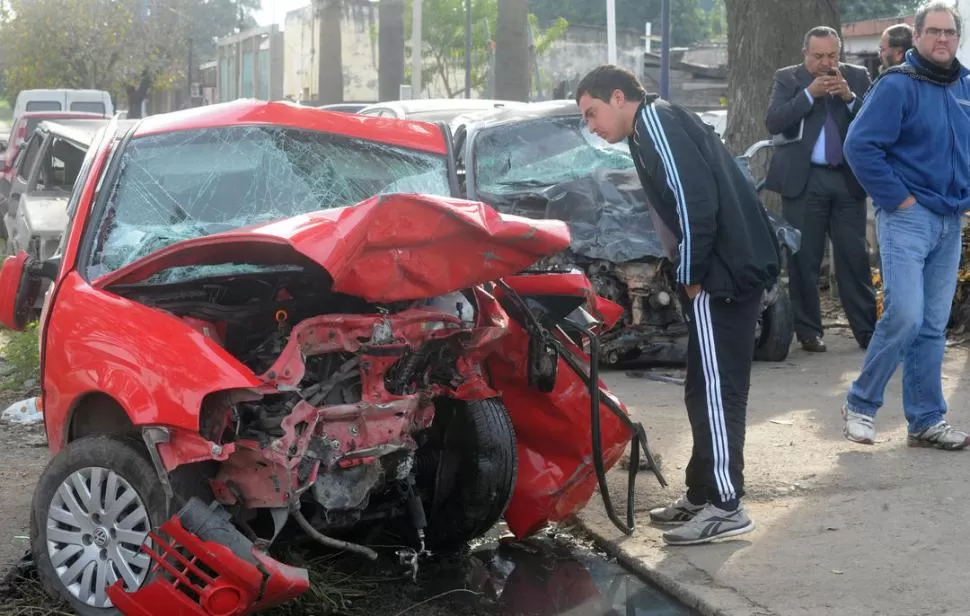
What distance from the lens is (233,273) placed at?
4.80m

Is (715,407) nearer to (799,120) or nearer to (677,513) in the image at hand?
(677,513)

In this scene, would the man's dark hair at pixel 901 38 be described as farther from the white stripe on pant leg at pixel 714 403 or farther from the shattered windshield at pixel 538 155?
the white stripe on pant leg at pixel 714 403

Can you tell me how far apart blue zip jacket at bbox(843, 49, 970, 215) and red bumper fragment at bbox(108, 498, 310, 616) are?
353cm

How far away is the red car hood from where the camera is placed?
4.33 metres

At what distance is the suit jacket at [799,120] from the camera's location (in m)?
8.84

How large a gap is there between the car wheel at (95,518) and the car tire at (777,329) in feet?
18.2

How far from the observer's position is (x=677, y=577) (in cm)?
491

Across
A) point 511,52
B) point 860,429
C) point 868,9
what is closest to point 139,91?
point 511,52

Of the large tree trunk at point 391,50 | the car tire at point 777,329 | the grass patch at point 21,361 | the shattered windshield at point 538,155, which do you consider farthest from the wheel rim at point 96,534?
the large tree trunk at point 391,50

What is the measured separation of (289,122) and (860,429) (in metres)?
3.27

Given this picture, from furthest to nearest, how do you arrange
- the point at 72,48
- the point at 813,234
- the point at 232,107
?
the point at 72,48 → the point at 813,234 → the point at 232,107

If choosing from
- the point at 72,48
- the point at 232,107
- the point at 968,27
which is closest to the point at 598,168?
the point at 232,107

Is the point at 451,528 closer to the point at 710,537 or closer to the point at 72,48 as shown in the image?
the point at 710,537

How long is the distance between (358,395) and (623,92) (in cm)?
161
